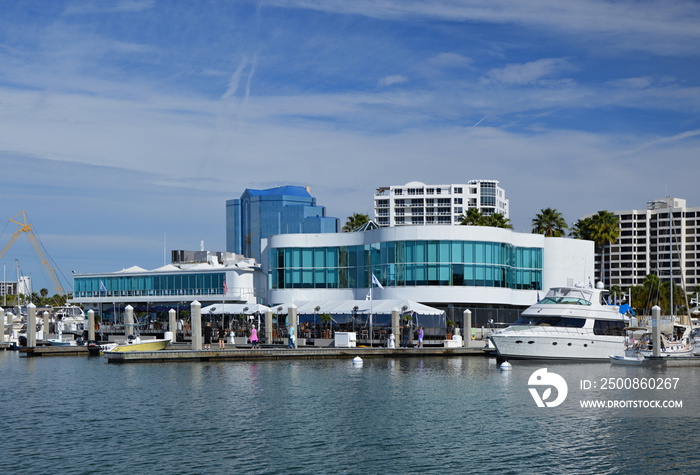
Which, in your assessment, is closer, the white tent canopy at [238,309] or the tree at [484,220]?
the white tent canopy at [238,309]

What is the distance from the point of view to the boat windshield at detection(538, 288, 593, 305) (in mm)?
62094

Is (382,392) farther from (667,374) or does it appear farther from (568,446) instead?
(667,374)

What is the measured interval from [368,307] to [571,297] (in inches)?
756

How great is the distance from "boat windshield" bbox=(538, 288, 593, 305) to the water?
28.5 ft

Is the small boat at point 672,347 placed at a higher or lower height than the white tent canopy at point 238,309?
lower

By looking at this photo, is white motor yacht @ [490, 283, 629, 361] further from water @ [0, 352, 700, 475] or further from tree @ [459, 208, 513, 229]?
tree @ [459, 208, 513, 229]

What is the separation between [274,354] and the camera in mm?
65562

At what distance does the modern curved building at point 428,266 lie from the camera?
3344 inches

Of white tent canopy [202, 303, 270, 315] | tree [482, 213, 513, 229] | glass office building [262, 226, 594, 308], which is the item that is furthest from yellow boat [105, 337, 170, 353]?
tree [482, 213, 513, 229]

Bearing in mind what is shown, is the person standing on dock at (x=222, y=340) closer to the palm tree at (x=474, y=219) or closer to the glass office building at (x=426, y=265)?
the glass office building at (x=426, y=265)

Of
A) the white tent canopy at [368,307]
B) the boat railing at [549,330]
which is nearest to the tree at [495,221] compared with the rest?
the white tent canopy at [368,307]

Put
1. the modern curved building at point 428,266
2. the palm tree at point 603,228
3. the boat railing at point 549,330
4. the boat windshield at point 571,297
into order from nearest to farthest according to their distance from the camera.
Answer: the boat railing at point 549,330, the boat windshield at point 571,297, the modern curved building at point 428,266, the palm tree at point 603,228

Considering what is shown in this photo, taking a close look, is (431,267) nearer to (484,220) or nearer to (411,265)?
(411,265)

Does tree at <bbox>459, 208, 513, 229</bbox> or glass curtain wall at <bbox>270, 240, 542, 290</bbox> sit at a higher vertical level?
tree at <bbox>459, 208, 513, 229</bbox>
